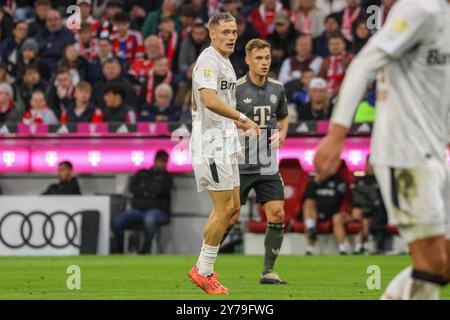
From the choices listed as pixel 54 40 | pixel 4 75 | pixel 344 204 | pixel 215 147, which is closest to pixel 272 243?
pixel 215 147

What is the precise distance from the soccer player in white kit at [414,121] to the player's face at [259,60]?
20.6 ft

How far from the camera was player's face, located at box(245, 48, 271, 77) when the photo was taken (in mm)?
12859

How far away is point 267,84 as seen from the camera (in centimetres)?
1310

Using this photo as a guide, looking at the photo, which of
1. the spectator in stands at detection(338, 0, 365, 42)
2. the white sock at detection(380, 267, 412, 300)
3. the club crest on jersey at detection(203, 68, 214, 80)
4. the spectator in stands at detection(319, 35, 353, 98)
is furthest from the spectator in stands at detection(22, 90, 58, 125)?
the white sock at detection(380, 267, 412, 300)

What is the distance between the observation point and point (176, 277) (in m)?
13.5

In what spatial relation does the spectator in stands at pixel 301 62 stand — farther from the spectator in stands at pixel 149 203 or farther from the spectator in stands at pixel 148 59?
the spectator in stands at pixel 149 203

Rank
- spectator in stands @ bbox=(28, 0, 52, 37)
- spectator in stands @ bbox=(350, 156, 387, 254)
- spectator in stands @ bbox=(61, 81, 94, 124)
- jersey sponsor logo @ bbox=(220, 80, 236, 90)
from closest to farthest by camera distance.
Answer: jersey sponsor logo @ bbox=(220, 80, 236, 90) < spectator in stands @ bbox=(350, 156, 387, 254) < spectator in stands @ bbox=(61, 81, 94, 124) < spectator in stands @ bbox=(28, 0, 52, 37)

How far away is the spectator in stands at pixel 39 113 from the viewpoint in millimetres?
21375

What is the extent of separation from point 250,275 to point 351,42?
27.2ft

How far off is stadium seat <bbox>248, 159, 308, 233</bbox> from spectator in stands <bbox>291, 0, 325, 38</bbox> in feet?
10.5

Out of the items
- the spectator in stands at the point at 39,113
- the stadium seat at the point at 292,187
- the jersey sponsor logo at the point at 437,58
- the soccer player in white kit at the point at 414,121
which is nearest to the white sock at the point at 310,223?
the stadium seat at the point at 292,187

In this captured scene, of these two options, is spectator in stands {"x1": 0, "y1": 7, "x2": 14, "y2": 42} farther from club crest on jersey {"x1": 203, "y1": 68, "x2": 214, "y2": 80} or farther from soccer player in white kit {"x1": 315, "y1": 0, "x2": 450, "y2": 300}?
soccer player in white kit {"x1": 315, "y1": 0, "x2": 450, "y2": 300}
